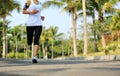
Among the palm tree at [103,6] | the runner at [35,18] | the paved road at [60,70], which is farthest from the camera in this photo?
the palm tree at [103,6]

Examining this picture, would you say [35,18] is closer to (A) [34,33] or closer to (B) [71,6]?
(A) [34,33]

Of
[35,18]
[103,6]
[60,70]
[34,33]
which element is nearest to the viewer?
[60,70]

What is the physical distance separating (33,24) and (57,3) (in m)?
32.7

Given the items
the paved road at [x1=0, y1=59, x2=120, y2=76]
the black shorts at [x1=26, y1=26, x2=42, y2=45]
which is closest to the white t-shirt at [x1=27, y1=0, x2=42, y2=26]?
the black shorts at [x1=26, y1=26, x2=42, y2=45]

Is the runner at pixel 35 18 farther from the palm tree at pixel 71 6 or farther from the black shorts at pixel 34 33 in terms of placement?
the palm tree at pixel 71 6

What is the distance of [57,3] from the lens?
42.6 m

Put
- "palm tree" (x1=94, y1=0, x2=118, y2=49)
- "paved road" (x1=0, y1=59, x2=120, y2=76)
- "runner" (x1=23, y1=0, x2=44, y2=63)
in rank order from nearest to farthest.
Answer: "paved road" (x1=0, y1=59, x2=120, y2=76)
"runner" (x1=23, y1=0, x2=44, y2=63)
"palm tree" (x1=94, y1=0, x2=118, y2=49)

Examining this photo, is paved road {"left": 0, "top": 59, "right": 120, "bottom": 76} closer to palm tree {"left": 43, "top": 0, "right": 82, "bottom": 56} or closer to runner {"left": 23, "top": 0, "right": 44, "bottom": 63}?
runner {"left": 23, "top": 0, "right": 44, "bottom": 63}

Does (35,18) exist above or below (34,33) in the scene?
above

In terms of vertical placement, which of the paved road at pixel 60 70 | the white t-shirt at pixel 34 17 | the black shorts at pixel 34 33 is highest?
the white t-shirt at pixel 34 17

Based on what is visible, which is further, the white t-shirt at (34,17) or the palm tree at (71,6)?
the palm tree at (71,6)

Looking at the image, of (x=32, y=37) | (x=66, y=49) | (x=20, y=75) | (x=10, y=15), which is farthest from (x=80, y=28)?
(x=20, y=75)

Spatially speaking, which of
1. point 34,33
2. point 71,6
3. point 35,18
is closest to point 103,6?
point 71,6

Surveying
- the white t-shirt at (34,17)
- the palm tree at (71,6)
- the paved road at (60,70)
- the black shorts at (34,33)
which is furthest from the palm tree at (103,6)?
the paved road at (60,70)
